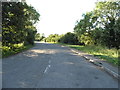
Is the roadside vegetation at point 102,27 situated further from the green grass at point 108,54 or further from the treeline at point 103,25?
the green grass at point 108,54

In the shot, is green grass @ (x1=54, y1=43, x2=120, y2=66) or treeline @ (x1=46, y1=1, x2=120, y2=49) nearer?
green grass @ (x1=54, y1=43, x2=120, y2=66)

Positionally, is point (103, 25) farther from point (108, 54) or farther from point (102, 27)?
point (108, 54)

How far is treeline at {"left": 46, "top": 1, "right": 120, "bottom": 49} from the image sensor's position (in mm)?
33406

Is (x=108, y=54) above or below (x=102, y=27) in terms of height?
below

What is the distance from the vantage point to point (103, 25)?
40.6 m

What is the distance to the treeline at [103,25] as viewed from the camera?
33.4 m

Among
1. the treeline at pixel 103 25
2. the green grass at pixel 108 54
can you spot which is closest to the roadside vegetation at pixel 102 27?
the treeline at pixel 103 25

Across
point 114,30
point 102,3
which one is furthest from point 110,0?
point 114,30

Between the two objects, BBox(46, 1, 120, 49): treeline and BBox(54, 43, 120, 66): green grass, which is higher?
BBox(46, 1, 120, 49): treeline

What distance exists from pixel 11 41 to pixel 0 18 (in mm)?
3416

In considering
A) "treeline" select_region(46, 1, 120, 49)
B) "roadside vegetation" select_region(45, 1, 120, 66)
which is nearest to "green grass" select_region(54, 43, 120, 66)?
"roadside vegetation" select_region(45, 1, 120, 66)

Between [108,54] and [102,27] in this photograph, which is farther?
[102,27]

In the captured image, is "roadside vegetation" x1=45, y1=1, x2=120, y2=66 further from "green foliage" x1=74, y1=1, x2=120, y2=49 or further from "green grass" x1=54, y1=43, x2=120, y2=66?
"green grass" x1=54, y1=43, x2=120, y2=66

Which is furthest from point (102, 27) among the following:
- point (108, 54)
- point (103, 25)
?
point (108, 54)
